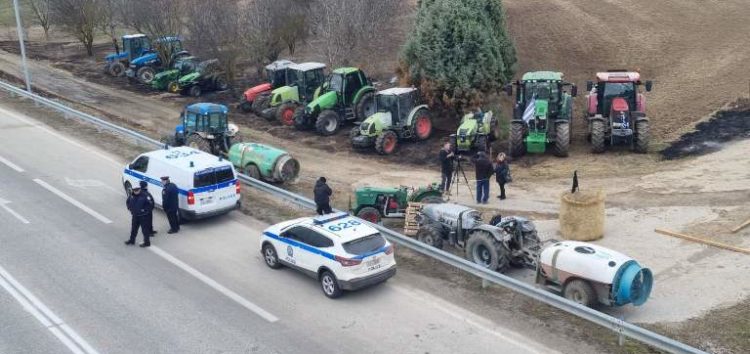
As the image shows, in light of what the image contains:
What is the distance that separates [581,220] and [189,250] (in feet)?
28.5

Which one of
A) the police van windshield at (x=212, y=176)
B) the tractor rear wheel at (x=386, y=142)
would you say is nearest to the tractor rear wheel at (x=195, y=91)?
the tractor rear wheel at (x=386, y=142)

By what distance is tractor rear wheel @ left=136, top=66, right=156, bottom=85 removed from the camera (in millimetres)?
39750

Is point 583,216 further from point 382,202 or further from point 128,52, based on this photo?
point 128,52

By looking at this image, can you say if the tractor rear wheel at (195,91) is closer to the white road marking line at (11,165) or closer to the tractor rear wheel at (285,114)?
the tractor rear wheel at (285,114)

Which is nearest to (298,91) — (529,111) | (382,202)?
(529,111)

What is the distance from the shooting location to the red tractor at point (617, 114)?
23781 millimetres

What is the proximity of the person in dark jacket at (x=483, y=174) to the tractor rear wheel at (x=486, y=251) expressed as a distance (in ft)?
15.3

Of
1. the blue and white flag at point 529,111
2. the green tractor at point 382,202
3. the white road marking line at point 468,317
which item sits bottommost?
the white road marking line at point 468,317

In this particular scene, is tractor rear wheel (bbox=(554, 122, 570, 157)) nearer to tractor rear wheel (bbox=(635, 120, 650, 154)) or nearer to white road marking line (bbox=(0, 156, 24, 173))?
tractor rear wheel (bbox=(635, 120, 650, 154))

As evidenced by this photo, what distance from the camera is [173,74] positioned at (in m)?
38.0

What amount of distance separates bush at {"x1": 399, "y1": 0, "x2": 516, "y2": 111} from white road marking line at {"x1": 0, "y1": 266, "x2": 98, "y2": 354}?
57.1ft

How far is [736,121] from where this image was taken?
2580cm

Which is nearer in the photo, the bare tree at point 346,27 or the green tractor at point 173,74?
the bare tree at point 346,27

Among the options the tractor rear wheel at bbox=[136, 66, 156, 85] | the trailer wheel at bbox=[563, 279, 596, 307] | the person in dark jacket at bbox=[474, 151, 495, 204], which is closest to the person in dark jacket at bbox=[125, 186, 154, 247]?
the person in dark jacket at bbox=[474, 151, 495, 204]
